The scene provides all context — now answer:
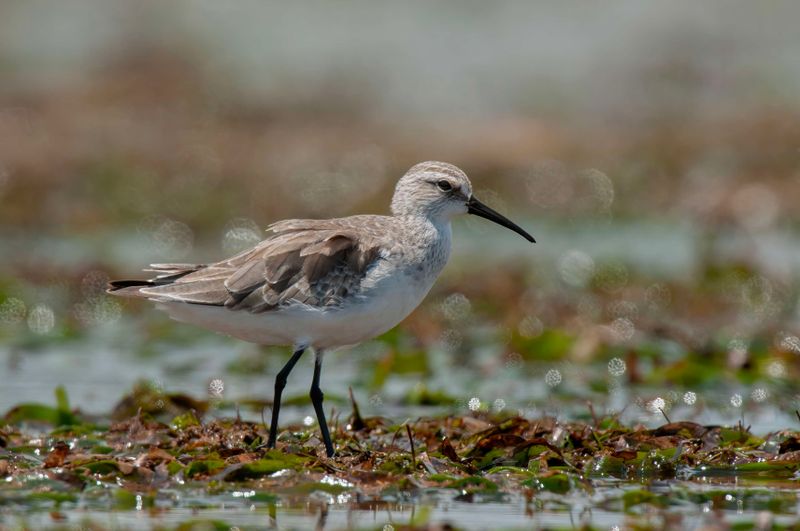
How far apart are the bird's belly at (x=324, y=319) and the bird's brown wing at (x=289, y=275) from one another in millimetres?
53

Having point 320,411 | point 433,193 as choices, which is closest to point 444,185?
point 433,193

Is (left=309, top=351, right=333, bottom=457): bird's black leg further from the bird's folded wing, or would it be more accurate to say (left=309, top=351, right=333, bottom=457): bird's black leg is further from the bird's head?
the bird's head

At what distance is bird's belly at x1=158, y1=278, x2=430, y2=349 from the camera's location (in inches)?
282

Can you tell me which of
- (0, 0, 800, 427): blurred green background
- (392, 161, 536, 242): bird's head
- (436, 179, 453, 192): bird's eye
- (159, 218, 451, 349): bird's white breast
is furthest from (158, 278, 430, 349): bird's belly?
(0, 0, 800, 427): blurred green background

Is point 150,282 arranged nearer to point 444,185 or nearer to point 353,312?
point 353,312

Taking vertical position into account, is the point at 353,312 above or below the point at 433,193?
below

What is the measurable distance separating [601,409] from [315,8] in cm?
1609

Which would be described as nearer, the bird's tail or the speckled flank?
the speckled flank

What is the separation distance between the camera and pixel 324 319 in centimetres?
719

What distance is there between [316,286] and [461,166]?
10.2 m

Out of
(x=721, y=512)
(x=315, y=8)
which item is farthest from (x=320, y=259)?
(x=315, y=8)

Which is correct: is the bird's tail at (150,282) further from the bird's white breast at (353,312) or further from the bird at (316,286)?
the bird's white breast at (353,312)

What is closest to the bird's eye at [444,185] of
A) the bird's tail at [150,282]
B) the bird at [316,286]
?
the bird at [316,286]

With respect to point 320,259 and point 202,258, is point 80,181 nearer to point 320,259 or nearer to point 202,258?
point 202,258
